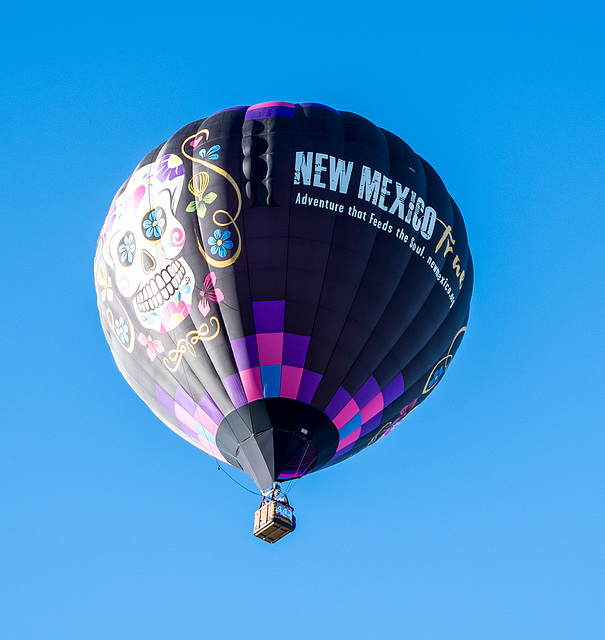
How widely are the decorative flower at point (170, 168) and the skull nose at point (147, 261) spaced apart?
1.14 meters

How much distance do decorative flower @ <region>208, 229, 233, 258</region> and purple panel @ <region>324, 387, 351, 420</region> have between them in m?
2.51

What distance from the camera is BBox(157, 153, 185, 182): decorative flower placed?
54.5 feet

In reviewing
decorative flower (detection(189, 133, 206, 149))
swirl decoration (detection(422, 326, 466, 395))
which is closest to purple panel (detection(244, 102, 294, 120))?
decorative flower (detection(189, 133, 206, 149))

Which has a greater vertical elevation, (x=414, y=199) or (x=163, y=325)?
(x=414, y=199)

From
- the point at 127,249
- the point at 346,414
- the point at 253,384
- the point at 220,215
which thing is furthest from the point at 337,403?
the point at 127,249

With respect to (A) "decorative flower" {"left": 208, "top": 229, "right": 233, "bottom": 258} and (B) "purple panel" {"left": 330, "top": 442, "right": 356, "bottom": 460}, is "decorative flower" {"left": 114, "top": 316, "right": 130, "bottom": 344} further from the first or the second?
(B) "purple panel" {"left": 330, "top": 442, "right": 356, "bottom": 460}

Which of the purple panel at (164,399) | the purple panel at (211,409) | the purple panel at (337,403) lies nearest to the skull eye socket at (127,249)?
the purple panel at (164,399)

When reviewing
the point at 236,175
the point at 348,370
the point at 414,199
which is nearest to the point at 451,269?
the point at 414,199

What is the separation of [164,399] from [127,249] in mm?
2287

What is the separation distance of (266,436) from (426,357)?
2987 millimetres

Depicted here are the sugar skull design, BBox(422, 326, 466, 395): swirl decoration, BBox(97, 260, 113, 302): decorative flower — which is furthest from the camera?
BBox(422, 326, 466, 395): swirl decoration

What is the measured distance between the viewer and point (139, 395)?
17.8m

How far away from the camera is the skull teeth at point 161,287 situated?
16.1m

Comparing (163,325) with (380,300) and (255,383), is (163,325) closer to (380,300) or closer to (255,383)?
(255,383)
